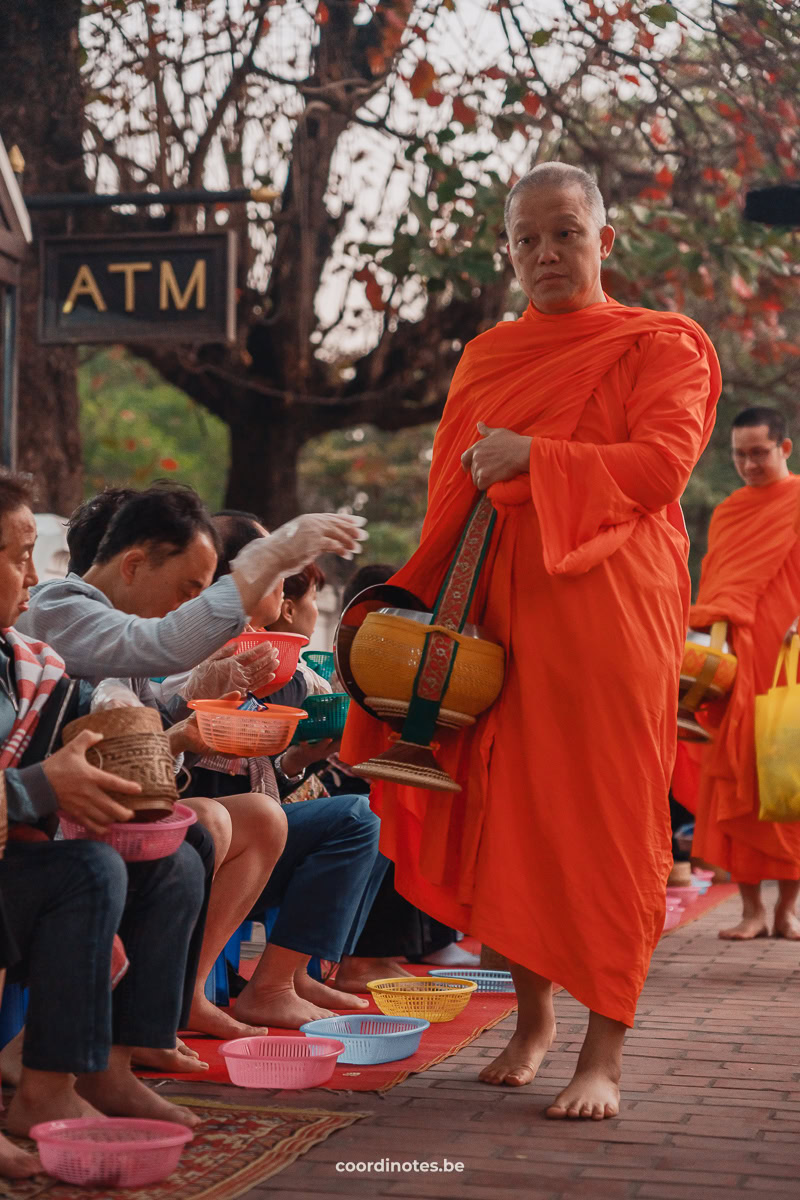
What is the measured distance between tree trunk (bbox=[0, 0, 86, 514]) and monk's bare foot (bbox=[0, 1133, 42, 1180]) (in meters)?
5.45

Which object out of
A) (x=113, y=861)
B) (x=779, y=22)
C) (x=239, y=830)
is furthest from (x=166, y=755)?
(x=779, y=22)

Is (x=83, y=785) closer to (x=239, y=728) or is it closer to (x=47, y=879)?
(x=47, y=879)

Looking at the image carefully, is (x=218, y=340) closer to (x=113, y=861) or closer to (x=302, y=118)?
(x=302, y=118)

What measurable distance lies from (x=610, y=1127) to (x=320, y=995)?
Result: 143 centimetres

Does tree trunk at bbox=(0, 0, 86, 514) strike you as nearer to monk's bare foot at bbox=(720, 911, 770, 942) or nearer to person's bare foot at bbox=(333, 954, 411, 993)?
person's bare foot at bbox=(333, 954, 411, 993)

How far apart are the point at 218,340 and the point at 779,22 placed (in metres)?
2.97

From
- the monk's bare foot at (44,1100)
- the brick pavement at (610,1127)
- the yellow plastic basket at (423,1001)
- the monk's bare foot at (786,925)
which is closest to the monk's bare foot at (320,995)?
the yellow plastic basket at (423,1001)

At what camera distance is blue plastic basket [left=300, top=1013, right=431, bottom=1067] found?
138 inches

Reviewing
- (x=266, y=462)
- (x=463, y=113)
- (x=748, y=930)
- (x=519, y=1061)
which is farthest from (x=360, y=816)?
(x=266, y=462)

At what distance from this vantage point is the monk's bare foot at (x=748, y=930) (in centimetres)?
602

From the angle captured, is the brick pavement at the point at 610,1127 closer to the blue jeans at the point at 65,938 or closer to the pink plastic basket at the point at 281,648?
the blue jeans at the point at 65,938

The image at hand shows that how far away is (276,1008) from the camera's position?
13.0 ft

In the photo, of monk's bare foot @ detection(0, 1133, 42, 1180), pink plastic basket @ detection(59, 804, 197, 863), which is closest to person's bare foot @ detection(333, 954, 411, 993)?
pink plastic basket @ detection(59, 804, 197, 863)

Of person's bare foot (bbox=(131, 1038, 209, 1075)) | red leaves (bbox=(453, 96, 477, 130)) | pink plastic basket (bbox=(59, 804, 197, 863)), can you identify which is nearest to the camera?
pink plastic basket (bbox=(59, 804, 197, 863))
